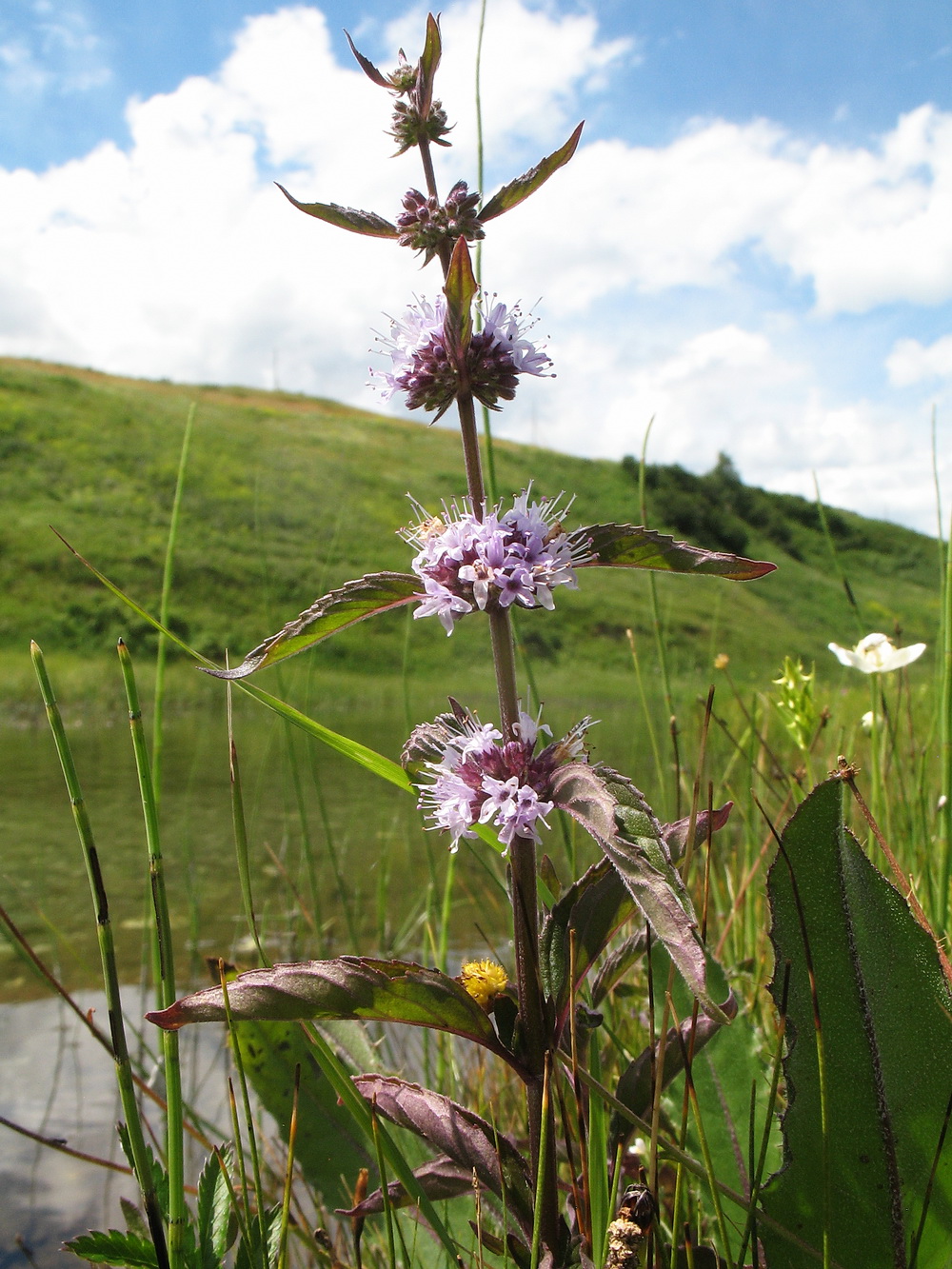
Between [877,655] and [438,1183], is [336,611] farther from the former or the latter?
[877,655]

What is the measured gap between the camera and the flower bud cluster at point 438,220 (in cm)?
A: 70

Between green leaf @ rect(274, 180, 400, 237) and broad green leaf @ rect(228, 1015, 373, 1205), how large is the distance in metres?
0.77

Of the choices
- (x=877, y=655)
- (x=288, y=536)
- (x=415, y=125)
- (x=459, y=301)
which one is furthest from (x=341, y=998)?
(x=288, y=536)

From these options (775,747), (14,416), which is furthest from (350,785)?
(14,416)

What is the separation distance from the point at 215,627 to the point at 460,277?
14.9 metres

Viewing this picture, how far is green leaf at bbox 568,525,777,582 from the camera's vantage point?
619mm

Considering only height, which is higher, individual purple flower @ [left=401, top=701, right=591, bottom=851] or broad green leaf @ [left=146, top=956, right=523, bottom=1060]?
individual purple flower @ [left=401, top=701, right=591, bottom=851]

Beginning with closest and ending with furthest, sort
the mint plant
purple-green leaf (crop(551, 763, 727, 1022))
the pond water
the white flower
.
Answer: purple-green leaf (crop(551, 763, 727, 1022)) → the mint plant → the white flower → the pond water

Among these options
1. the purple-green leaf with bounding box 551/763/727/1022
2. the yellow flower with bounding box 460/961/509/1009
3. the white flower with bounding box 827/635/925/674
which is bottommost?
the yellow flower with bounding box 460/961/509/1009

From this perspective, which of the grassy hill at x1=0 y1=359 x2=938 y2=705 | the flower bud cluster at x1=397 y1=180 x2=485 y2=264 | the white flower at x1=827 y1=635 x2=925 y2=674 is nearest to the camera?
the flower bud cluster at x1=397 y1=180 x2=485 y2=264

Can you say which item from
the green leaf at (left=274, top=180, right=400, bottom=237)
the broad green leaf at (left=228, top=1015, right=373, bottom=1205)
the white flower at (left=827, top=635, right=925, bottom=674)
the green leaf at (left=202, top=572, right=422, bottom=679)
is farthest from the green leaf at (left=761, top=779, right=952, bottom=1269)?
the white flower at (left=827, top=635, right=925, bottom=674)

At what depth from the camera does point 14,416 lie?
64.5 ft

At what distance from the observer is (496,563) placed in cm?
67

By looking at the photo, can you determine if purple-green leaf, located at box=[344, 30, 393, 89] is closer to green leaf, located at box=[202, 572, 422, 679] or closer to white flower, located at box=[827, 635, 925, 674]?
green leaf, located at box=[202, 572, 422, 679]
